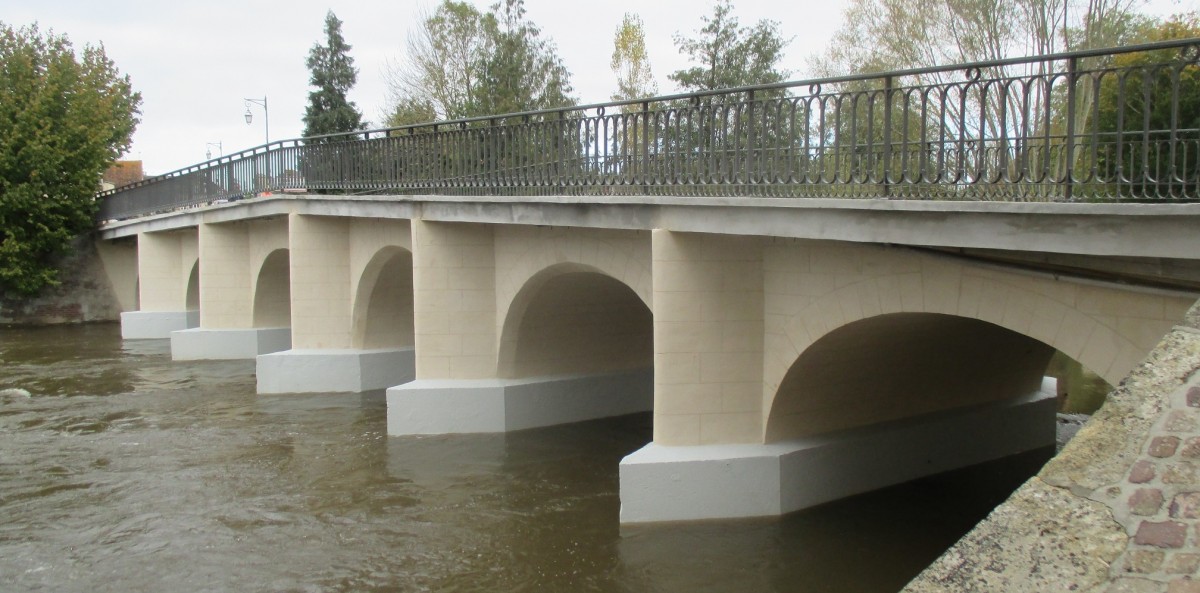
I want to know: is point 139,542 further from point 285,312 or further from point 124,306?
point 124,306

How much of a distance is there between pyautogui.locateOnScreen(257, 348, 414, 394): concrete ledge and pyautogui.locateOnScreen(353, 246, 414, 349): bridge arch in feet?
1.48

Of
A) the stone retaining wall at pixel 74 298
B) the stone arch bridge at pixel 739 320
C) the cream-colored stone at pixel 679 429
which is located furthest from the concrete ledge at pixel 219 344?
the cream-colored stone at pixel 679 429

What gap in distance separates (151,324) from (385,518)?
1986 cm

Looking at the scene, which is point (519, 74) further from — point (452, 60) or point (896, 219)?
point (896, 219)

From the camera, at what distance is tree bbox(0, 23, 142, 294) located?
29891 mm

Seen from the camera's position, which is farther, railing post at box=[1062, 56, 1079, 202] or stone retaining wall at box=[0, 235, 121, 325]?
stone retaining wall at box=[0, 235, 121, 325]

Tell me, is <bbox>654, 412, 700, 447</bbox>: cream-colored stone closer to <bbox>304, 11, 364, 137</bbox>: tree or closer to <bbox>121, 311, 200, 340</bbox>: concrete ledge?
<bbox>121, 311, 200, 340</bbox>: concrete ledge

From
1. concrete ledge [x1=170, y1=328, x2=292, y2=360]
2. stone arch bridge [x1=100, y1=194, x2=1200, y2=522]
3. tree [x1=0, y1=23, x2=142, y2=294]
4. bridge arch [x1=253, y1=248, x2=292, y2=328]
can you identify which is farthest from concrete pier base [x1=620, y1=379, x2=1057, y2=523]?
tree [x1=0, y1=23, x2=142, y2=294]

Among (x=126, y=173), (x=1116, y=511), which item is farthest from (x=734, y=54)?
(x=126, y=173)

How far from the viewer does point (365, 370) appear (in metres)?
17.8

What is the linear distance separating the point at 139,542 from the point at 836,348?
6726 mm

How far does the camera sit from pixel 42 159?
3028 centimetres

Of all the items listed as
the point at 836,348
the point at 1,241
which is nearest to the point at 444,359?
the point at 836,348

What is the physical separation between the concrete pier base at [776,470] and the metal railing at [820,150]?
97.7 inches
